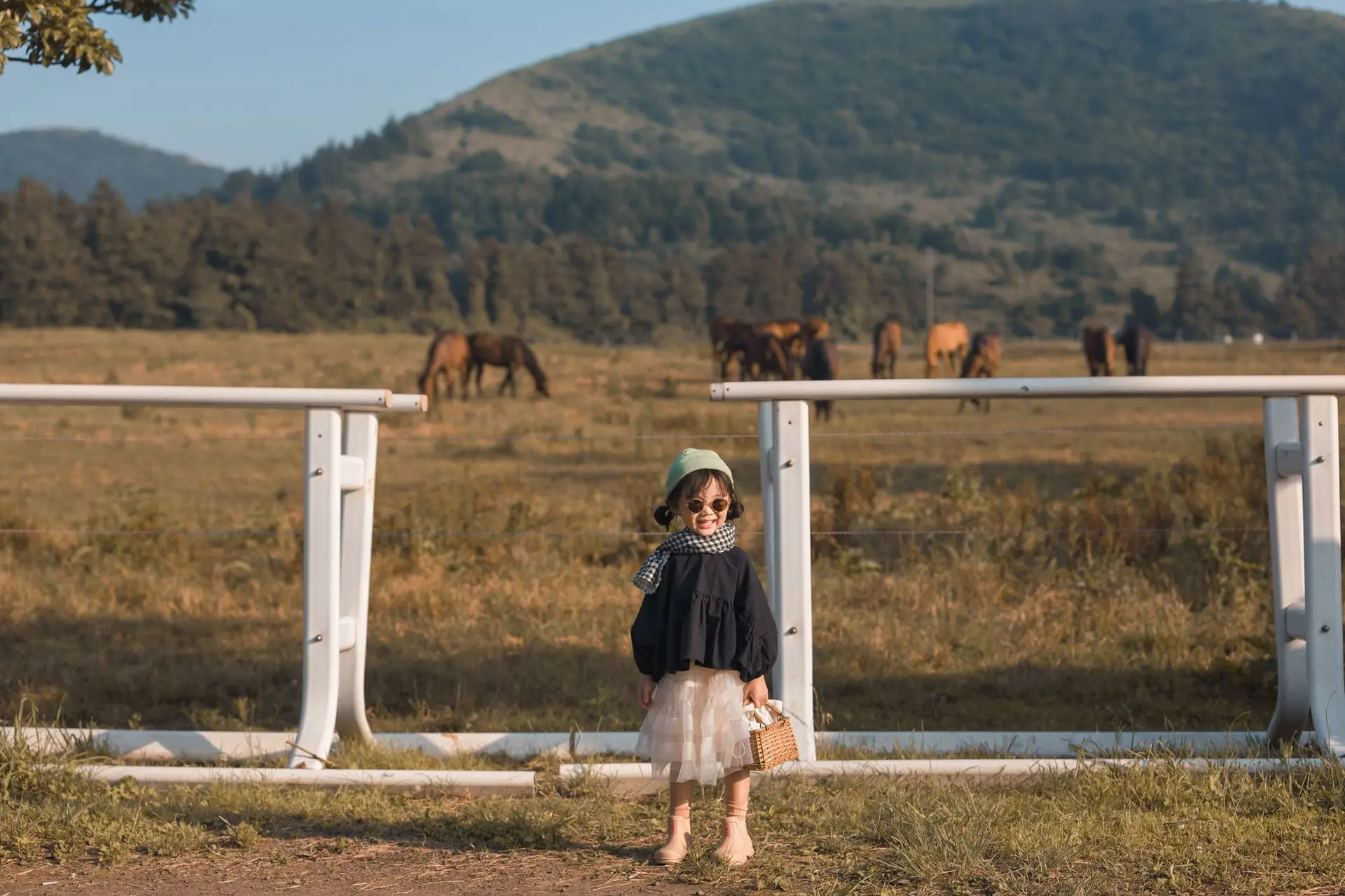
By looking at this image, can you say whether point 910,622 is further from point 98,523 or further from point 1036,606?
point 98,523

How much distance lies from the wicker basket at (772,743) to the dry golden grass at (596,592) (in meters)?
1.26

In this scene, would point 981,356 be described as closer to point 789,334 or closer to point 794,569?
point 789,334

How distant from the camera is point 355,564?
5043mm

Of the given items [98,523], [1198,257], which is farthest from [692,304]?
[98,523]

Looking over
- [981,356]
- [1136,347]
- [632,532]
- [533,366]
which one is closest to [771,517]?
[632,532]

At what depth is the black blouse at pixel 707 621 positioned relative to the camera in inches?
146

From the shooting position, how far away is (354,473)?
4977 millimetres

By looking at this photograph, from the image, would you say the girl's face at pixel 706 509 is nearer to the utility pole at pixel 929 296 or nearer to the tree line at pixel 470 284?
the utility pole at pixel 929 296

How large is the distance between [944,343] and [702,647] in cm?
2941

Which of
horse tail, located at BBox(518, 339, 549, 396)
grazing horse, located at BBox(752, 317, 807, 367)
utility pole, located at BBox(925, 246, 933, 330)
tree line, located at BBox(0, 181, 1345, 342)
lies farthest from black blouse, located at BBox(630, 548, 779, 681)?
tree line, located at BBox(0, 181, 1345, 342)

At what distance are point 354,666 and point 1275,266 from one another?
14804 centimetres

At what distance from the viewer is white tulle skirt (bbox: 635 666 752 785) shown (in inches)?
147

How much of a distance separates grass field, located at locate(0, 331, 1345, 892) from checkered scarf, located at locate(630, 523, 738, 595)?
2.38 ft

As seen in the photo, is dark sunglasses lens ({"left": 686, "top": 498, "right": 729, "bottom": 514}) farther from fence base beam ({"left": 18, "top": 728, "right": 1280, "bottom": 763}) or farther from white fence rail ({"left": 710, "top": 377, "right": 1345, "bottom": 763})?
fence base beam ({"left": 18, "top": 728, "right": 1280, "bottom": 763})
